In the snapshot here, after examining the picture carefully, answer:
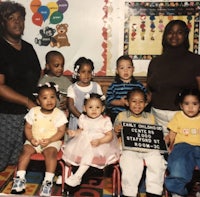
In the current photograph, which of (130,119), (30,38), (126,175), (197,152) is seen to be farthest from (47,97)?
(197,152)

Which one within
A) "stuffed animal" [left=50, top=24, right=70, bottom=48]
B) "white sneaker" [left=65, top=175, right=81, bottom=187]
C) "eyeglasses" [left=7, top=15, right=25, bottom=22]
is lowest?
"white sneaker" [left=65, top=175, right=81, bottom=187]

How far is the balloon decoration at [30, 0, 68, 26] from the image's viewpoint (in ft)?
8.52

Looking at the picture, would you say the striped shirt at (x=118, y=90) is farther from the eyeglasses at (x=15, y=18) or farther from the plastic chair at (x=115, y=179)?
the eyeglasses at (x=15, y=18)

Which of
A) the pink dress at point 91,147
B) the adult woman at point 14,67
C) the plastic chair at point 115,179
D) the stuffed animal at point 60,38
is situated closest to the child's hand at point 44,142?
the pink dress at point 91,147

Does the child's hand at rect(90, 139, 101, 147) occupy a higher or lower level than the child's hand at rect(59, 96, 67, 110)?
lower

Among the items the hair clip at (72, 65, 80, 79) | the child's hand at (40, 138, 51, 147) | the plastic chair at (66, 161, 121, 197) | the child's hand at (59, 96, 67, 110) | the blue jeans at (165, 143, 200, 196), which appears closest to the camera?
the blue jeans at (165, 143, 200, 196)

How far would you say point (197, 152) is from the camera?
2.42 m

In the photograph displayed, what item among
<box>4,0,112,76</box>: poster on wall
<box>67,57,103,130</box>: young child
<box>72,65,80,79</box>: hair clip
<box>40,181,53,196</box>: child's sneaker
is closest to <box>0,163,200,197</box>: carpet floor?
<box>40,181,53,196</box>: child's sneaker

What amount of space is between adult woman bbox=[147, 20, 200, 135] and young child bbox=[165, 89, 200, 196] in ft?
0.28

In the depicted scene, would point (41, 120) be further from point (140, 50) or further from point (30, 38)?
point (140, 50)

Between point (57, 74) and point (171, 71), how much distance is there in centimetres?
92

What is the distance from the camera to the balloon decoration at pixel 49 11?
2596 mm

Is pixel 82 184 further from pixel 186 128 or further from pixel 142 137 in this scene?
pixel 186 128

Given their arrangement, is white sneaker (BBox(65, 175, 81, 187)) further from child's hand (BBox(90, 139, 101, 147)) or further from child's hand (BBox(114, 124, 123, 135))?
child's hand (BBox(114, 124, 123, 135))
